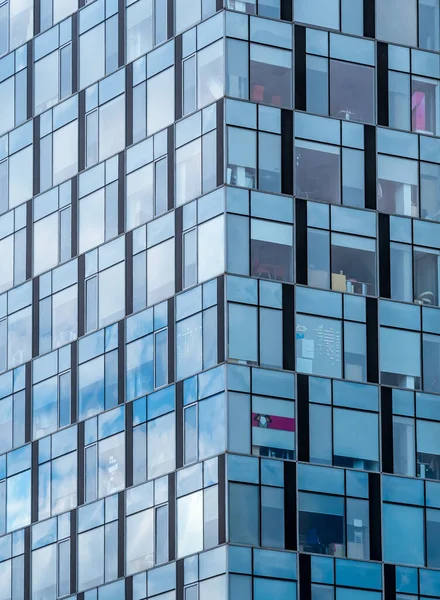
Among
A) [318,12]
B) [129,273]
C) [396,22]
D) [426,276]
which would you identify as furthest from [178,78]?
[426,276]

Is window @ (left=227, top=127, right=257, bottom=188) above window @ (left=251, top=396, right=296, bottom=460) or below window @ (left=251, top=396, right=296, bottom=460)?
above

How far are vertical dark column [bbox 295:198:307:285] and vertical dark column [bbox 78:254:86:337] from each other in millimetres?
10320

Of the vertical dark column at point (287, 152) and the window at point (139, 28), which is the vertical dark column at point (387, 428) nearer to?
the vertical dark column at point (287, 152)

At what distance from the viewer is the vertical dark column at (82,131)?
88.6m

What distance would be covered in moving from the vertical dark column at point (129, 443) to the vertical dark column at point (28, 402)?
7014mm

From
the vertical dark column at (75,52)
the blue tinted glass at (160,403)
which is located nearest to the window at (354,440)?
the blue tinted glass at (160,403)

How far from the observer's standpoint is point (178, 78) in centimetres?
8350

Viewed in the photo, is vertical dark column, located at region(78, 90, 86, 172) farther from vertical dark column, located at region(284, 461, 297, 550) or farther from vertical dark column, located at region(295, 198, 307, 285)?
vertical dark column, located at region(284, 461, 297, 550)

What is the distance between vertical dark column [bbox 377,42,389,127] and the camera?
84.4m

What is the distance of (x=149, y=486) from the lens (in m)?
80.4

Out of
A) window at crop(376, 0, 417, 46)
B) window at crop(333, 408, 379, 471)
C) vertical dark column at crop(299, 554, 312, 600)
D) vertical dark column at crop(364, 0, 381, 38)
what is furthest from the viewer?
window at crop(376, 0, 417, 46)

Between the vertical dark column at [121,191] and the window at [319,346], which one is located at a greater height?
the vertical dark column at [121,191]

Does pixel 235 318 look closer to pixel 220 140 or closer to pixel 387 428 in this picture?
pixel 220 140

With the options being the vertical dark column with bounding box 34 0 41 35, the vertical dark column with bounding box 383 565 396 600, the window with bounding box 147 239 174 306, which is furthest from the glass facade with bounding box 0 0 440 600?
the vertical dark column with bounding box 34 0 41 35
